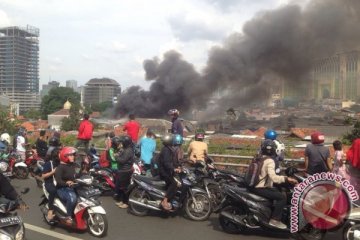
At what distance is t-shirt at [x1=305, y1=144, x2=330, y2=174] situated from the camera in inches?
282

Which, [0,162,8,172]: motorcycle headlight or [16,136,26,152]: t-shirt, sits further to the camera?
[16,136,26,152]: t-shirt

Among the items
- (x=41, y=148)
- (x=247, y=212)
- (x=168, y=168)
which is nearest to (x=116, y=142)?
(x=168, y=168)

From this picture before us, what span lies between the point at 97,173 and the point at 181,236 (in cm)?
346

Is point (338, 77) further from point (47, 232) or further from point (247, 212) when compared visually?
point (47, 232)

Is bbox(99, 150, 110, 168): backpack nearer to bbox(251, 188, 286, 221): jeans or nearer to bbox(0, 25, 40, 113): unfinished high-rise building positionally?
bbox(251, 188, 286, 221): jeans

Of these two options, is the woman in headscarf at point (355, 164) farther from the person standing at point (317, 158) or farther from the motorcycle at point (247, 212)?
the motorcycle at point (247, 212)

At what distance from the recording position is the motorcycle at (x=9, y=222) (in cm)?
481

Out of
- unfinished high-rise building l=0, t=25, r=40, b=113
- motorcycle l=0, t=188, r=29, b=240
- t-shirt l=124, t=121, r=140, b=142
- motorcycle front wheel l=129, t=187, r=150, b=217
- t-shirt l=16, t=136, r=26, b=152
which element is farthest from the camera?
unfinished high-rise building l=0, t=25, r=40, b=113

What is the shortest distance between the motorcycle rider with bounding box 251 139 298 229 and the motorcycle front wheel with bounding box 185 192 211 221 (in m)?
1.37

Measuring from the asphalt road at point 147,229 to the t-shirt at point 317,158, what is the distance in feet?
4.29

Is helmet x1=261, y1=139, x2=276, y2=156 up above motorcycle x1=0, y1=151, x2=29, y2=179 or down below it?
above

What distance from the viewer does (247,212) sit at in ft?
20.2

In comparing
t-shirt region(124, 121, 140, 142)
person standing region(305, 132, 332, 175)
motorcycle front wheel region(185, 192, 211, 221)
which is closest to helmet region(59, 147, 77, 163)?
motorcycle front wheel region(185, 192, 211, 221)

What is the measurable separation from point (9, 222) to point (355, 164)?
5.29 metres
